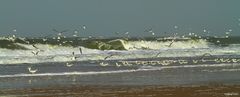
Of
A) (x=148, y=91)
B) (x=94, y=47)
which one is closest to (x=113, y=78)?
(x=148, y=91)

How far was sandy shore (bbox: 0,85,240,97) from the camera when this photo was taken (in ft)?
80.2

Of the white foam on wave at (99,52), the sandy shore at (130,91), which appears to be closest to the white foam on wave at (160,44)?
the white foam on wave at (99,52)

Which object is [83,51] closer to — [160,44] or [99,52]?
[99,52]

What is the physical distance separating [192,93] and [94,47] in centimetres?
5795

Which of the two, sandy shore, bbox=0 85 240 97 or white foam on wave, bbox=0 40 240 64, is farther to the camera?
white foam on wave, bbox=0 40 240 64

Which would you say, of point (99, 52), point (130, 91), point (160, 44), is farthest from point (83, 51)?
point (130, 91)

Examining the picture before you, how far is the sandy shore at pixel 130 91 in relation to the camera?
2444cm

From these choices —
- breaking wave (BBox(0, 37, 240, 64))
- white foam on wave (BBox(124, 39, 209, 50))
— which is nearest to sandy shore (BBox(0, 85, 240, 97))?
breaking wave (BBox(0, 37, 240, 64))

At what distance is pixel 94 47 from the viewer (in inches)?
3246

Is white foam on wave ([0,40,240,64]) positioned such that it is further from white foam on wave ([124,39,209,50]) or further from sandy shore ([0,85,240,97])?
sandy shore ([0,85,240,97])

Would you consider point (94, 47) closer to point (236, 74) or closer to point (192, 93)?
point (236, 74)

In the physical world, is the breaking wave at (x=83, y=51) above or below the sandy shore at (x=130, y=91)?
above

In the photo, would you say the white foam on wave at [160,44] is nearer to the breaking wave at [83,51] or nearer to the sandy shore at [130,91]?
the breaking wave at [83,51]

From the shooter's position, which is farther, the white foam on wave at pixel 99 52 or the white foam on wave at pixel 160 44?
the white foam on wave at pixel 160 44
